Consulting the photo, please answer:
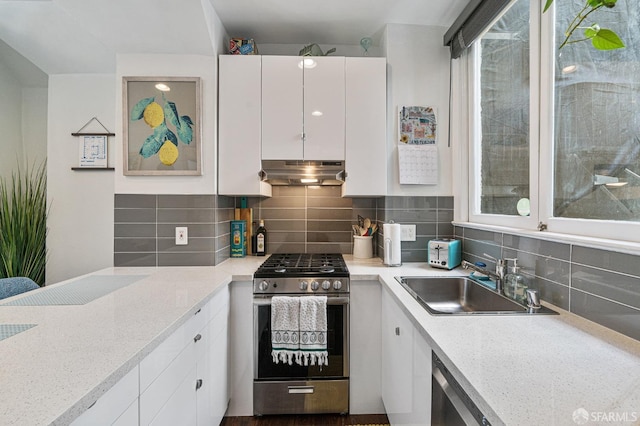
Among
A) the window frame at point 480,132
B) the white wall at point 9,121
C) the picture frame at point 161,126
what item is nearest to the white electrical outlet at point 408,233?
the window frame at point 480,132

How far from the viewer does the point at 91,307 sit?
1.16 metres

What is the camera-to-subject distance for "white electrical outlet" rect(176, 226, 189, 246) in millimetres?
1954

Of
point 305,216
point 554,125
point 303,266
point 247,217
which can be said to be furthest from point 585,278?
point 247,217

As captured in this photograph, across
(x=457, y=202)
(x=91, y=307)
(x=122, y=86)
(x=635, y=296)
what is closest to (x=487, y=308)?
(x=635, y=296)

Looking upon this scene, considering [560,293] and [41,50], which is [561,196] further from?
[41,50]

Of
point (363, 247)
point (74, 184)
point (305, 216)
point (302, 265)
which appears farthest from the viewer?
point (305, 216)

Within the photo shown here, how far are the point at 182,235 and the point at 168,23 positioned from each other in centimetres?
125

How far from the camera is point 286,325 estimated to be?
5.57 ft

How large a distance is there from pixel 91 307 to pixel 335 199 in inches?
68.2

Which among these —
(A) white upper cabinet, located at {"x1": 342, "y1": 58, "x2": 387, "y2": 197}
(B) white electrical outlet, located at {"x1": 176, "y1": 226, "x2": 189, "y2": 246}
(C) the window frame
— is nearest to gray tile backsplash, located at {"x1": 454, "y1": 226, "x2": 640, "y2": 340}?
(C) the window frame

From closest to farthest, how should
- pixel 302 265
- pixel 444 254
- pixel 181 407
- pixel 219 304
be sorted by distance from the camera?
pixel 181 407 → pixel 219 304 → pixel 444 254 → pixel 302 265

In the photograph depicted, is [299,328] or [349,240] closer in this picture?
[299,328]

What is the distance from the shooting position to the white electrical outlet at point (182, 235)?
1954 mm

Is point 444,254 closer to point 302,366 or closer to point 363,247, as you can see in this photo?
point 363,247
